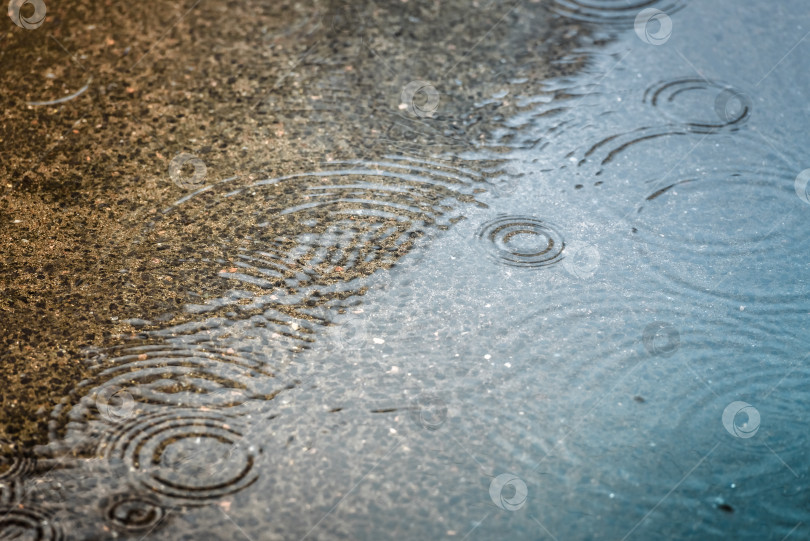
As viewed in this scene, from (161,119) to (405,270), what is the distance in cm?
132

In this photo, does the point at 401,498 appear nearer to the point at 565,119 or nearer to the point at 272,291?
the point at 272,291

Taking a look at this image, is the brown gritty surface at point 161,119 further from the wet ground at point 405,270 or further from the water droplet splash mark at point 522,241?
the water droplet splash mark at point 522,241

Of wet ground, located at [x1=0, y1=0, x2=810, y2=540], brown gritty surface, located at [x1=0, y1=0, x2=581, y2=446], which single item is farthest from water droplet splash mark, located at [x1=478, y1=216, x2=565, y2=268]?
brown gritty surface, located at [x1=0, y1=0, x2=581, y2=446]

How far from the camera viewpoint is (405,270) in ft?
8.69

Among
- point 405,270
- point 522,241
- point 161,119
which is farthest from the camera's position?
point 161,119

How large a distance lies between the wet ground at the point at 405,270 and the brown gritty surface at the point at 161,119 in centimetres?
1

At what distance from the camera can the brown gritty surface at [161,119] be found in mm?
2469

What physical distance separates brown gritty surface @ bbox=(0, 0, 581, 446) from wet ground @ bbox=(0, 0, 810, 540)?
0.04 ft

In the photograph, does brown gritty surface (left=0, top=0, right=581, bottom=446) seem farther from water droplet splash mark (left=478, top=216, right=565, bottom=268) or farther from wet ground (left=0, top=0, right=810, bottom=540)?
water droplet splash mark (left=478, top=216, right=565, bottom=268)

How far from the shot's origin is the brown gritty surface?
2469 millimetres

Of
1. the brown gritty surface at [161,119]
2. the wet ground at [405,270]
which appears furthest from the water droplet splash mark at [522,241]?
the brown gritty surface at [161,119]

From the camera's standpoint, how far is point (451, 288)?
2.59 meters

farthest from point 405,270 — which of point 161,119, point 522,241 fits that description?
point 161,119

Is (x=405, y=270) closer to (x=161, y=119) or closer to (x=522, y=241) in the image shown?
(x=522, y=241)
